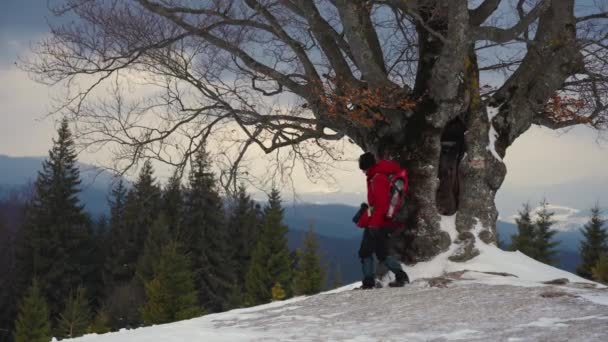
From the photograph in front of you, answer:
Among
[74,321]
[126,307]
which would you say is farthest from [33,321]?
[74,321]

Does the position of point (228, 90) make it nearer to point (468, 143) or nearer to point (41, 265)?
point (468, 143)

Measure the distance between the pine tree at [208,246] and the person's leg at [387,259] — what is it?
35.0 m

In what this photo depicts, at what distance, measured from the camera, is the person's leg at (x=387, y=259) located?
7.71 m

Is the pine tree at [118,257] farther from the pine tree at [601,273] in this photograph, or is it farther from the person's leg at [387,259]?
the person's leg at [387,259]

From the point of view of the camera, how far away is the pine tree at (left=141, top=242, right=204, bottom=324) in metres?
26.0

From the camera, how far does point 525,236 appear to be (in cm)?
4009

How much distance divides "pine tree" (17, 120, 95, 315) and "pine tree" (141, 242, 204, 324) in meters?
21.7

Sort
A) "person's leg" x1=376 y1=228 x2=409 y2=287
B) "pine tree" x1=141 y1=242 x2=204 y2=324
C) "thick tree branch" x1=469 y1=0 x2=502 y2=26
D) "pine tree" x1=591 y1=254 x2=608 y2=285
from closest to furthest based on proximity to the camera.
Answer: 1. "person's leg" x1=376 y1=228 x2=409 y2=287
2. "thick tree branch" x1=469 y1=0 x2=502 y2=26
3. "pine tree" x1=591 y1=254 x2=608 y2=285
4. "pine tree" x1=141 y1=242 x2=204 y2=324

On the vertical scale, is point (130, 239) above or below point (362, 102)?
below

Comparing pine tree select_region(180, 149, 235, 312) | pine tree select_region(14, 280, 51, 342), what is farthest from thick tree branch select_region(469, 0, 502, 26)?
pine tree select_region(180, 149, 235, 312)

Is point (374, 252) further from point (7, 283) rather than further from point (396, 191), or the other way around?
point (7, 283)

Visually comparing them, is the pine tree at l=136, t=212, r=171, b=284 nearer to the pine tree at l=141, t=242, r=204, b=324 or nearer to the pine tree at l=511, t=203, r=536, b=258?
the pine tree at l=141, t=242, r=204, b=324

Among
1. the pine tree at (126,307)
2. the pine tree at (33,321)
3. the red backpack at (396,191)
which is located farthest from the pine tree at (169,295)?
the red backpack at (396,191)

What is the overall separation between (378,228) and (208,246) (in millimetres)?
38000
